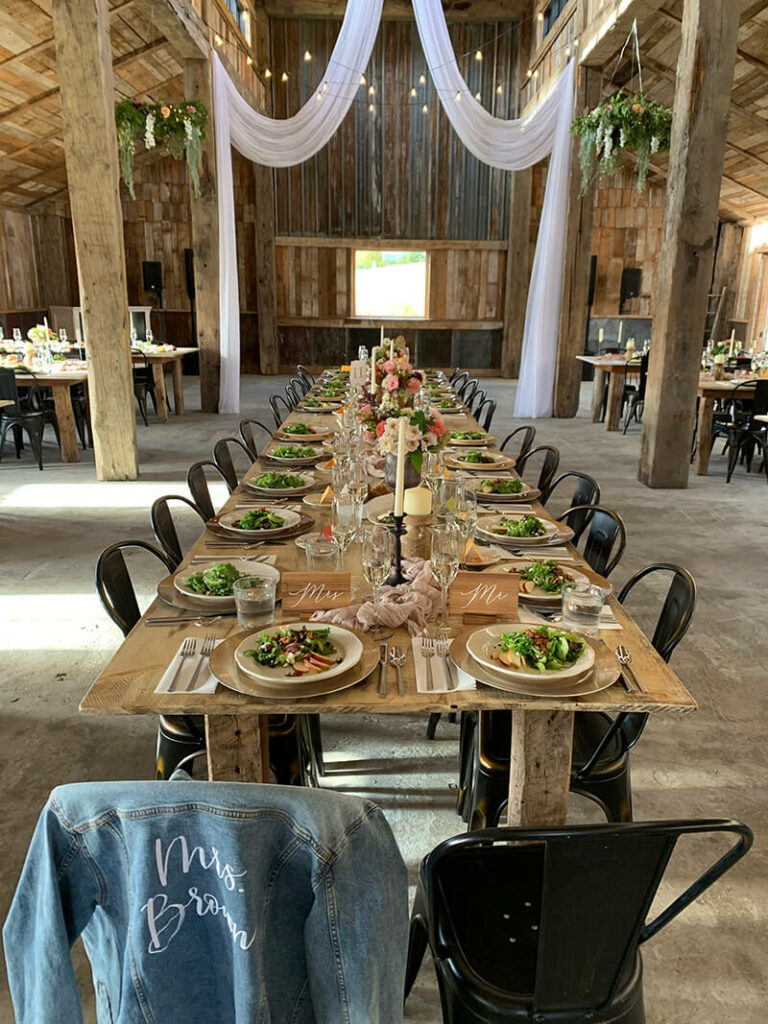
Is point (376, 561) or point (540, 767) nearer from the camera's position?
point (540, 767)

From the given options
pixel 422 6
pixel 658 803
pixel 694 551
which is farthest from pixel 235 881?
pixel 422 6

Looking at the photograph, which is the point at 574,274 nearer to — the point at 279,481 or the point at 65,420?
the point at 65,420

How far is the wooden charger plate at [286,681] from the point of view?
1.59m

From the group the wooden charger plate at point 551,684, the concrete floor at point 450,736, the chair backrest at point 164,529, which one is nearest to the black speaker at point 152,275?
the concrete floor at point 450,736

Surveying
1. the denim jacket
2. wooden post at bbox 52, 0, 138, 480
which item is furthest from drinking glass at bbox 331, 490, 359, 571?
wooden post at bbox 52, 0, 138, 480

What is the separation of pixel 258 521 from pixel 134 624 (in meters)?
0.56

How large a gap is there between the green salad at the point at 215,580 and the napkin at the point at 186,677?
31cm

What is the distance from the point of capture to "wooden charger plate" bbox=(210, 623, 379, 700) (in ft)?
5.23

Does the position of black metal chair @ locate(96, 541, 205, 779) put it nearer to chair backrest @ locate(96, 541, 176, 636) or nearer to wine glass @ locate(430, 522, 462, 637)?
chair backrest @ locate(96, 541, 176, 636)

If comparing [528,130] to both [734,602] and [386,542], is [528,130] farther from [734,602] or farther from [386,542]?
[386,542]

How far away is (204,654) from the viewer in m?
1.79

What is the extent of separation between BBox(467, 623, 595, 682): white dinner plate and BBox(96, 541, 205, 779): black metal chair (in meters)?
0.83

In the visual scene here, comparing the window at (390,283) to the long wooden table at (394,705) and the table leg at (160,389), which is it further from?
the long wooden table at (394,705)

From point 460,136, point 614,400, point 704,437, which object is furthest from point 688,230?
point 460,136
